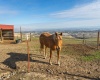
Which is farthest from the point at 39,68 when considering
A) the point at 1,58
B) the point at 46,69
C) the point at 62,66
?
the point at 1,58

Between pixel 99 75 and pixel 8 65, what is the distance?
500 cm

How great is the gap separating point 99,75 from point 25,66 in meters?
3.86

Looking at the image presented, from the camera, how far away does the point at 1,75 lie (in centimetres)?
787

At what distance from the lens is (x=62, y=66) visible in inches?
344

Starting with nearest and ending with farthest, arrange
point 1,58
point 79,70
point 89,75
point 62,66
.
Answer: point 89,75 < point 79,70 < point 62,66 < point 1,58

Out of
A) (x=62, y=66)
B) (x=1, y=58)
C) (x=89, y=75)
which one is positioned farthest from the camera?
(x=1, y=58)

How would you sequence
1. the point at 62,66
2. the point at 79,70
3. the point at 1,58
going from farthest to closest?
the point at 1,58, the point at 62,66, the point at 79,70

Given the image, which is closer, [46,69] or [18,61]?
[46,69]

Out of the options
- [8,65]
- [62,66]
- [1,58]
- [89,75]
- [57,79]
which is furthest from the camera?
[1,58]

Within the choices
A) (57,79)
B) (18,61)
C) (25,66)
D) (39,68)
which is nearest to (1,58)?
(18,61)

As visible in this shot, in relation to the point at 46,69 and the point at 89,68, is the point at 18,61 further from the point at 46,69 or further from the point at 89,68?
the point at 89,68

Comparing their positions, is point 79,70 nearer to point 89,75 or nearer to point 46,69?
point 89,75

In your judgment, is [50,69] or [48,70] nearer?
[48,70]

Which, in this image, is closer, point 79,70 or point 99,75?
point 99,75
